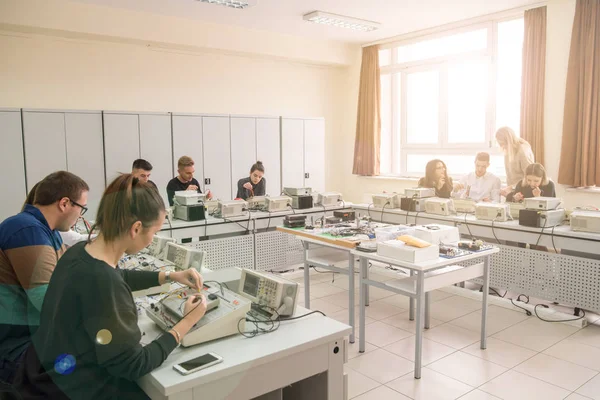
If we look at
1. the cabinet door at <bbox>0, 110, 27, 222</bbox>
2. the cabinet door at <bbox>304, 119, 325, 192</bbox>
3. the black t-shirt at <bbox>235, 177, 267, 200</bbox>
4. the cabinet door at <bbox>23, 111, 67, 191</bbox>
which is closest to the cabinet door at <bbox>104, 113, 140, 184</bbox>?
the cabinet door at <bbox>23, 111, 67, 191</bbox>

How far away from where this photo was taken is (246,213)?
4.88 metres

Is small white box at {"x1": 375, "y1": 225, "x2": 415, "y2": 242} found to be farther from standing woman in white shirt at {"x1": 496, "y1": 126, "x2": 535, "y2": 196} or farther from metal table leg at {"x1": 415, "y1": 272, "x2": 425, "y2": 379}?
standing woman in white shirt at {"x1": 496, "y1": 126, "x2": 535, "y2": 196}

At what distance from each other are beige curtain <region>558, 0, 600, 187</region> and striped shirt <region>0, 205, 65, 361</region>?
5365 mm

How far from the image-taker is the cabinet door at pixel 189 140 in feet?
20.0

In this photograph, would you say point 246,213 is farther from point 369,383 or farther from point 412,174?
point 412,174

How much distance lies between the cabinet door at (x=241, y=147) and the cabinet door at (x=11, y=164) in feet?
8.46

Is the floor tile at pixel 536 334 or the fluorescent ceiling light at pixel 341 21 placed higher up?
the fluorescent ceiling light at pixel 341 21

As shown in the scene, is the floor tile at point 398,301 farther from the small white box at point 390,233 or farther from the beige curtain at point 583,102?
the beige curtain at point 583,102

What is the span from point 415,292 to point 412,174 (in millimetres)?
4620

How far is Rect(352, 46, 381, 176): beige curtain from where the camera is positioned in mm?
7648

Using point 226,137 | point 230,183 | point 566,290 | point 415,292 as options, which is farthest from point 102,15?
point 566,290

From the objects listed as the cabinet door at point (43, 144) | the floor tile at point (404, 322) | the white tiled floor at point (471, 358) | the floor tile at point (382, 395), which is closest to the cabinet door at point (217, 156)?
the cabinet door at point (43, 144)

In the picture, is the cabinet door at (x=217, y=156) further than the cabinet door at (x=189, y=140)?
Yes

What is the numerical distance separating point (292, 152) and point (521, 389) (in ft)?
16.5
